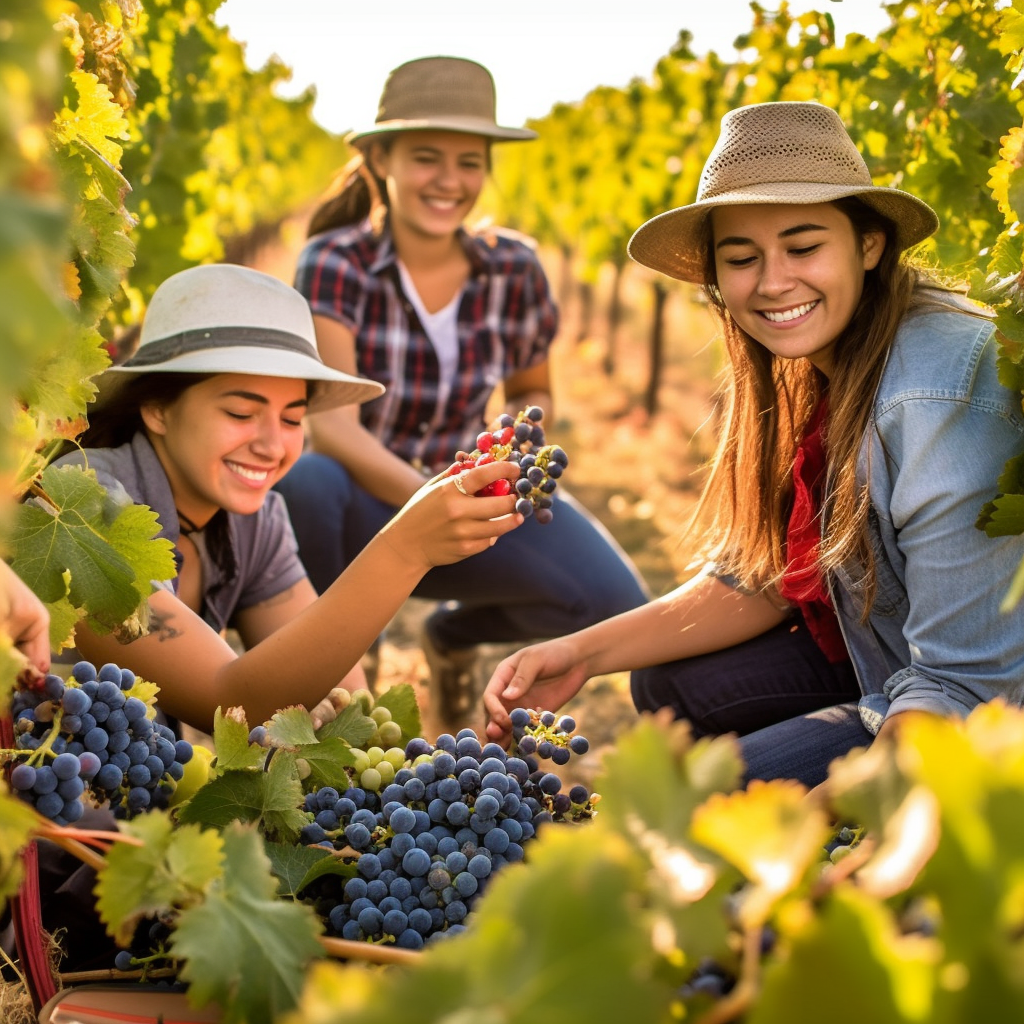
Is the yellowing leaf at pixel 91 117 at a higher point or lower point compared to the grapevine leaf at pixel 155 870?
higher

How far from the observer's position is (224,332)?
2.50 m

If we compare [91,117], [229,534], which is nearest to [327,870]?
[91,117]

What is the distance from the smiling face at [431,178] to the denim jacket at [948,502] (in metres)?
2.10

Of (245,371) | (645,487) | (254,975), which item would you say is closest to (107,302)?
(245,371)

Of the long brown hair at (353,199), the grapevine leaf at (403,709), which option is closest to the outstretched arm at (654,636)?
the grapevine leaf at (403,709)

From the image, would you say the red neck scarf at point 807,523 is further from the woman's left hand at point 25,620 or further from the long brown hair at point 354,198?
the long brown hair at point 354,198

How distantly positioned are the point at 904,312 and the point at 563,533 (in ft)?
5.34

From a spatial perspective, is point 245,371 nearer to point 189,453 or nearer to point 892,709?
point 189,453

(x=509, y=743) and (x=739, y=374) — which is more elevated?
(x=739, y=374)

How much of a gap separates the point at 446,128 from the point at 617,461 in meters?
6.11

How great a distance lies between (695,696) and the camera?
277 centimetres

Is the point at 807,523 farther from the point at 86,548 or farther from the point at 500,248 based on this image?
the point at 500,248

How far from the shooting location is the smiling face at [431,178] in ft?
12.9

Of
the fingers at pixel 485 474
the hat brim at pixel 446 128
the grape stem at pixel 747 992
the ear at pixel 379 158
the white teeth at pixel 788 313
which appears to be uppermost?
the hat brim at pixel 446 128
